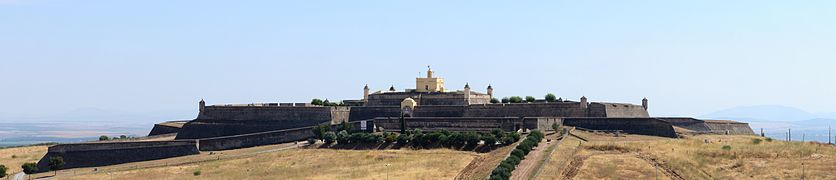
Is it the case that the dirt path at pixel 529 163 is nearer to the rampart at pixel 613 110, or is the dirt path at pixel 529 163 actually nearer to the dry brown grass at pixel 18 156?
the rampart at pixel 613 110

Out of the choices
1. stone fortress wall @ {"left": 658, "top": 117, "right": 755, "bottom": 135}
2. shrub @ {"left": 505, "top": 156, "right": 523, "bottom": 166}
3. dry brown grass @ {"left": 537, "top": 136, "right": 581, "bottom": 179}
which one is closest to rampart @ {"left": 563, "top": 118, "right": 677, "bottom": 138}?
stone fortress wall @ {"left": 658, "top": 117, "right": 755, "bottom": 135}

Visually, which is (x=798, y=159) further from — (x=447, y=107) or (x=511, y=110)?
(x=447, y=107)

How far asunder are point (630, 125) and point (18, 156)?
50.2 m

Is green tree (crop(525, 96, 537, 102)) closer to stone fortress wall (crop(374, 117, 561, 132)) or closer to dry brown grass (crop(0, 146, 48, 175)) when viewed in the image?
stone fortress wall (crop(374, 117, 561, 132))

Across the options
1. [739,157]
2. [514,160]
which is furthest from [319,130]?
[739,157]

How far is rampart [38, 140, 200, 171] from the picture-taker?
68.8 metres

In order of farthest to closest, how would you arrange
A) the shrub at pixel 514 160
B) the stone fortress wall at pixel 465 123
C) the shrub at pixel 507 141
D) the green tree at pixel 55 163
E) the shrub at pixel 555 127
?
the stone fortress wall at pixel 465 123, the shrub at pixel 555 127, the green tree at pixel 55 163, the shrub at pixel 507 141, the shrub at pixel 514 160

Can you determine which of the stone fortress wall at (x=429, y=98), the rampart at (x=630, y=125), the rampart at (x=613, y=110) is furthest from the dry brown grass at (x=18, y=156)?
the rampart at (x=613, y=110)

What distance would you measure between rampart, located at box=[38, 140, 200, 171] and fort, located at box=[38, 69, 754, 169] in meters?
0.08

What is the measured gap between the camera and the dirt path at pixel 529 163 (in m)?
46.6

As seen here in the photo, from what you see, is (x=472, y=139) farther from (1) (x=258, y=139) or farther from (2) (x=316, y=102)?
(2) (x=316, y=102)

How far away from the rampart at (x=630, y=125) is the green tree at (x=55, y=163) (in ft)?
125

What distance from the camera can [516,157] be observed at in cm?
5056

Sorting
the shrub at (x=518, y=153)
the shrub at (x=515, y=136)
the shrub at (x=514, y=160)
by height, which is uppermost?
the shrub at (x=515, y=136)
